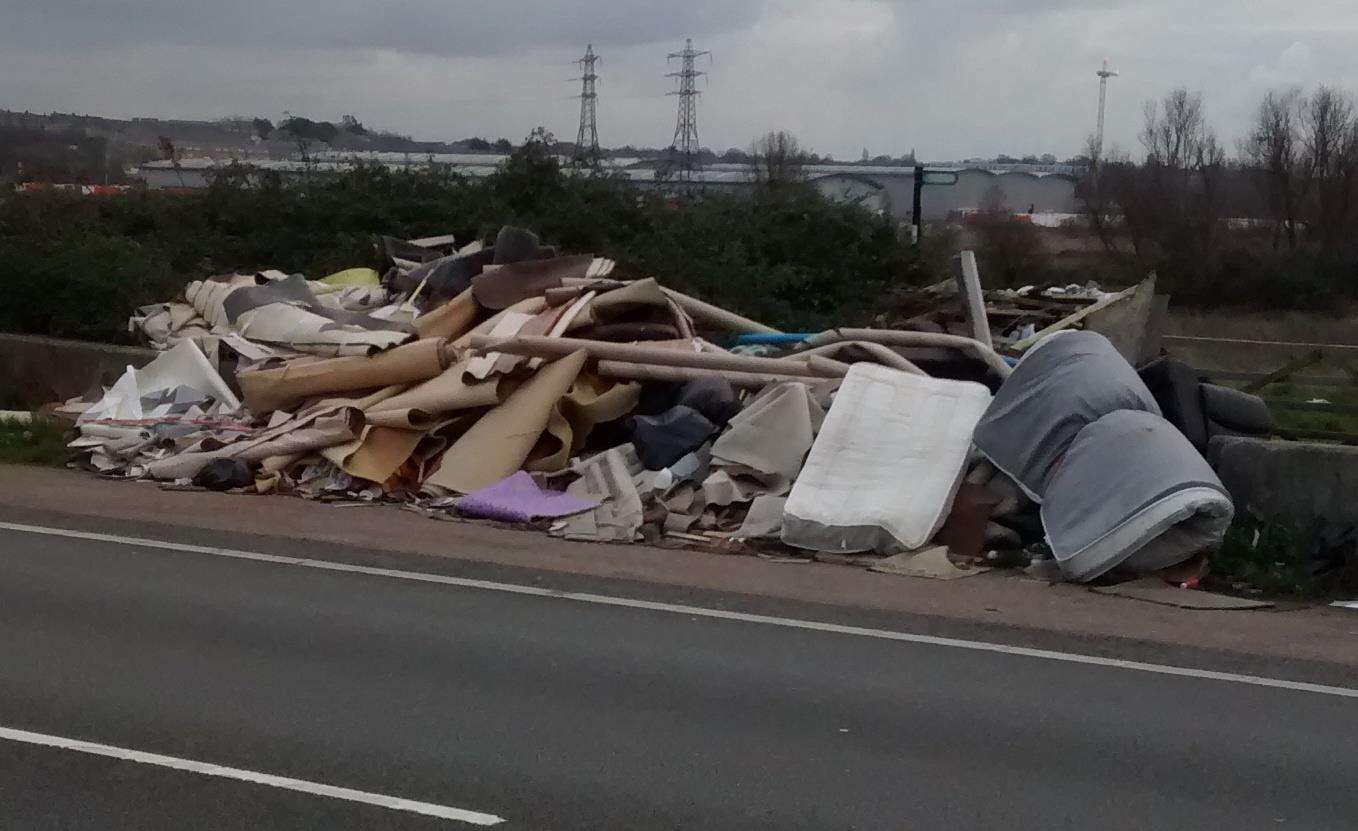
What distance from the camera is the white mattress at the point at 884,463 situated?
1082cm

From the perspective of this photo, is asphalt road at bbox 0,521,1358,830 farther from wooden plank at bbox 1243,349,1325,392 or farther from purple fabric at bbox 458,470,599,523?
wooden plank at bbox 1243,349,1325,392

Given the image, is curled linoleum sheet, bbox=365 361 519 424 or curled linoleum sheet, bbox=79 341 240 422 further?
curled linoleum sheet, bbox=79 341 240 422

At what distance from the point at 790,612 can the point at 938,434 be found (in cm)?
313

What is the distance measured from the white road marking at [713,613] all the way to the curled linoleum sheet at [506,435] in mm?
2319

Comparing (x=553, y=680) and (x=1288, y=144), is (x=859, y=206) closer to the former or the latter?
(x=553, y=680)

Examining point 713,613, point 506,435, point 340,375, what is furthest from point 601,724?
point 340,375

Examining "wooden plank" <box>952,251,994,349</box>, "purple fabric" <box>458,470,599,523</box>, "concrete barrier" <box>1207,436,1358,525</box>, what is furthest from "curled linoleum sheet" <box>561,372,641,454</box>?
"concrete barrier" <box>1207,436,1358,525</box>

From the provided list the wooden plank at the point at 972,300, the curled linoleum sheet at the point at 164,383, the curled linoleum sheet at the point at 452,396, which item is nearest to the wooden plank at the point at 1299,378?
the wooden plank at the point at 972,300

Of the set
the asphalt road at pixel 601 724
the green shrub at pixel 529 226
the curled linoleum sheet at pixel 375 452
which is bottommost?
the asphalt road at pixel 601 724

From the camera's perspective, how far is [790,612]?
30.1 ft

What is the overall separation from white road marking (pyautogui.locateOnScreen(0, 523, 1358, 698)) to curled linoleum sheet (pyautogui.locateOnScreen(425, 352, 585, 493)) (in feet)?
7.61

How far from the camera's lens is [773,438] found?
12078mm

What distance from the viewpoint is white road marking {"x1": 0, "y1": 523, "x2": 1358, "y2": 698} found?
794cm

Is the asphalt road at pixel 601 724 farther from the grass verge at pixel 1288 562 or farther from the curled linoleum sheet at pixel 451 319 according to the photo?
the curled linoleum sheet at pixel 451 319
